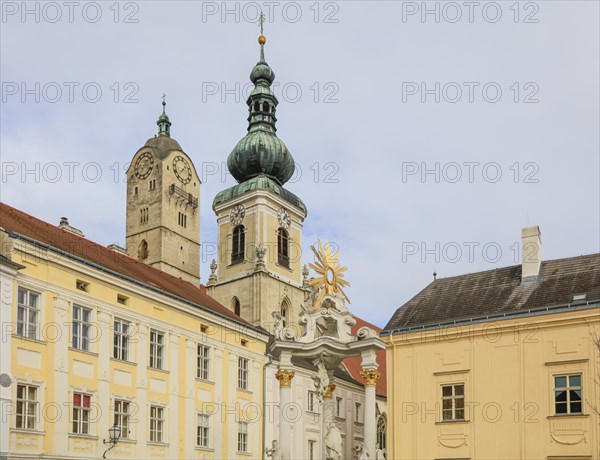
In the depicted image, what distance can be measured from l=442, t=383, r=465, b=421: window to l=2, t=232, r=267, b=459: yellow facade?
986 centimetres

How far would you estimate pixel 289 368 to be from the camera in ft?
81.1

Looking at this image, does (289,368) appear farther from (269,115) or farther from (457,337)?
(269,115)

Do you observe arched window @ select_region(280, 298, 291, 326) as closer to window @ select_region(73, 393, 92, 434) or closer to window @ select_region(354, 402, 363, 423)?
window @ select_region(354, 402, 363, 423)

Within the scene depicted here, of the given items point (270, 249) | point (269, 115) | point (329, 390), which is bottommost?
point (329, 390)

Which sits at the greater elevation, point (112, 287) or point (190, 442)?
point (112, 287)

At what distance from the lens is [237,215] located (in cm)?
6359

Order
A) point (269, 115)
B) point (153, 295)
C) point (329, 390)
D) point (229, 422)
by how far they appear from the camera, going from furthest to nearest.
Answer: point (269, 115)
point (229, 422)
point (153, 295)
point (329, 390)

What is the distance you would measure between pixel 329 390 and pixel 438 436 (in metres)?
8.02

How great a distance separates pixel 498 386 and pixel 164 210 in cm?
4359

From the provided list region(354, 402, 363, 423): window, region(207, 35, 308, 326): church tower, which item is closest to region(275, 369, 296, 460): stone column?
region(354, 402, 363, 423): window

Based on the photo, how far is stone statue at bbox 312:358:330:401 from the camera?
24359mm

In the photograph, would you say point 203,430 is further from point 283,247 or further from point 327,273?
point 283,247

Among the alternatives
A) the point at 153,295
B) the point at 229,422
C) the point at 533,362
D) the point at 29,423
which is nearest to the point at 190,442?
the point at 229,422

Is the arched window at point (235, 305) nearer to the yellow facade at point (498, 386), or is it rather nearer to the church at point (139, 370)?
the church at point (139, 370)
